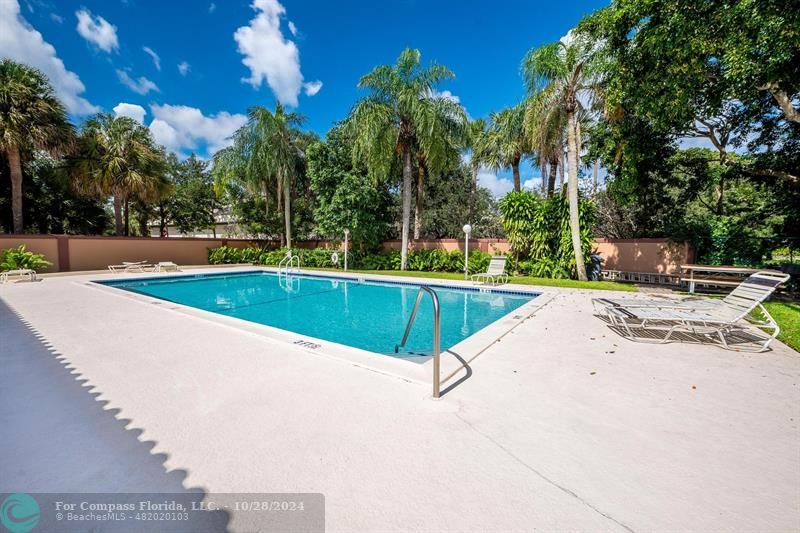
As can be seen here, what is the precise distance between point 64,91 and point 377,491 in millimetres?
22724

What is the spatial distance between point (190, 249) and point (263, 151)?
8.11m

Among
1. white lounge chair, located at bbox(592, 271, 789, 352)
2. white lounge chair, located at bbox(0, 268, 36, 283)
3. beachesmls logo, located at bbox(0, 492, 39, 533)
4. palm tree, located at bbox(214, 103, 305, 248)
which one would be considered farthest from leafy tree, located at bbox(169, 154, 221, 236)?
white lounge chair, located at bbox(592, 271, 789, 352)

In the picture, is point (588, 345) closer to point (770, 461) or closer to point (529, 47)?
point (770, 461)

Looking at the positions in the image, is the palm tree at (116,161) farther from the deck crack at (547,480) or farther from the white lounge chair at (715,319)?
the white lounge chair at (715,319)

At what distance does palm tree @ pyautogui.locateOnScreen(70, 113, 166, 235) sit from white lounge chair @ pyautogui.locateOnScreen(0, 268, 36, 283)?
550 centimetres

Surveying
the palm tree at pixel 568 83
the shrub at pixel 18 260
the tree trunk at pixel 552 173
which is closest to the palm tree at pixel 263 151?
the shrub at pixel 18 260

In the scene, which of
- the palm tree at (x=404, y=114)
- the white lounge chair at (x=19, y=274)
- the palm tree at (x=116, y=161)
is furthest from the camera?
the palm tree at (x=116, y=161)

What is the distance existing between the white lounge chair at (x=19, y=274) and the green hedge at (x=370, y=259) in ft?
27.0

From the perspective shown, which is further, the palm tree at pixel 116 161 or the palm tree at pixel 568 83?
the palm tree at pixel 116 161

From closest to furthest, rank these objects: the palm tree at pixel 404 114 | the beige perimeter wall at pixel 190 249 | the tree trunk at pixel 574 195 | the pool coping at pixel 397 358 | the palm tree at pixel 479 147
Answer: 1. the pool coping at pixel 397 358
2. the tree trunk at pixel 574 195
3. the beige perimeter wall at pixel 190 249
4. the palm tree at pixel 404 114
5. the palm tree at pixel 479 147

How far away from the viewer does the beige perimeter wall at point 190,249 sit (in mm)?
12750

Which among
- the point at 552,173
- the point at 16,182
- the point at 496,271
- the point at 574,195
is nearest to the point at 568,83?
the point at 574,195

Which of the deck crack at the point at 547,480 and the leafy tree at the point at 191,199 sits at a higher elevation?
the leafy tree at the point at 191,199

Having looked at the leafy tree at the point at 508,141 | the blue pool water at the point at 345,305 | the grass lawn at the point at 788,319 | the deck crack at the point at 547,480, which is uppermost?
the leafy tree at the point at 508,141
